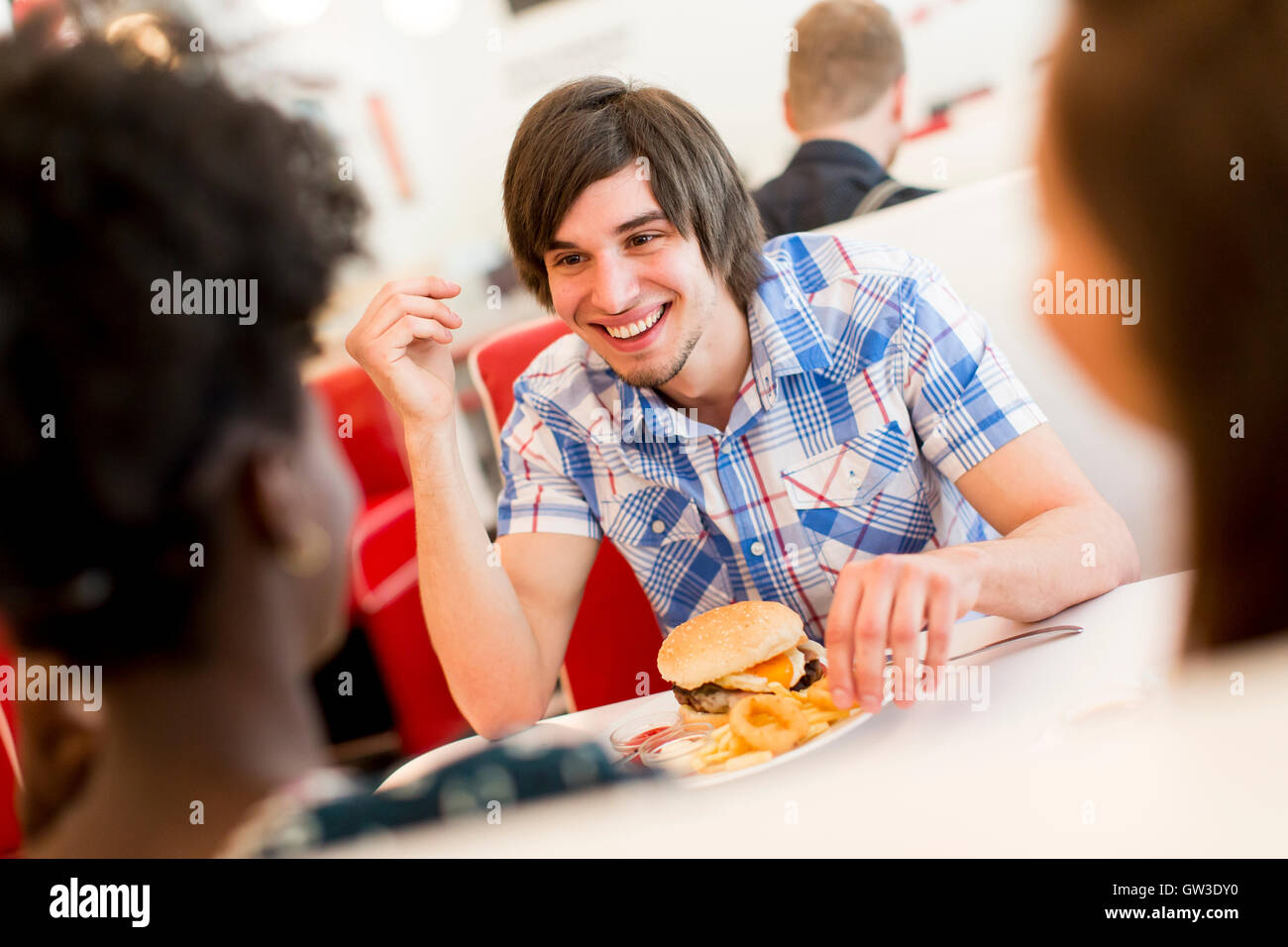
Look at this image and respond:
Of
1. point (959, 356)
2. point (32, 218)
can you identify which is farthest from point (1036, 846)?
point (959, 356)

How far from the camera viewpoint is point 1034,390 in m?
1.63

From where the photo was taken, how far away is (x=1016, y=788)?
27.0 inches

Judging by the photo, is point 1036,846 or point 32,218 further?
point 1036,846

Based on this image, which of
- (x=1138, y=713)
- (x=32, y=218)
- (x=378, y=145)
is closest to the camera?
(x=32, y=218)

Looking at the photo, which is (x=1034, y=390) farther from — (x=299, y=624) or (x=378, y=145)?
(x=378, y=145)

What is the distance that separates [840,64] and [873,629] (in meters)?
2.11

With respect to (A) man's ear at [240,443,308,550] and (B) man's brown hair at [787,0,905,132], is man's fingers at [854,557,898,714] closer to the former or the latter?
(A) man's ear at [240,443,308,550]

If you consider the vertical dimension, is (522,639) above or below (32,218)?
below

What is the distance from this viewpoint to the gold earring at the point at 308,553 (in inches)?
17.6

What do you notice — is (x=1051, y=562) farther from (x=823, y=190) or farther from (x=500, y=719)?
(x=823, y=190)

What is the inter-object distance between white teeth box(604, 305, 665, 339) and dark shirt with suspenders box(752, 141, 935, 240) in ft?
3.20

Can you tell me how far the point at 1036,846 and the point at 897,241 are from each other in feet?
4.33
